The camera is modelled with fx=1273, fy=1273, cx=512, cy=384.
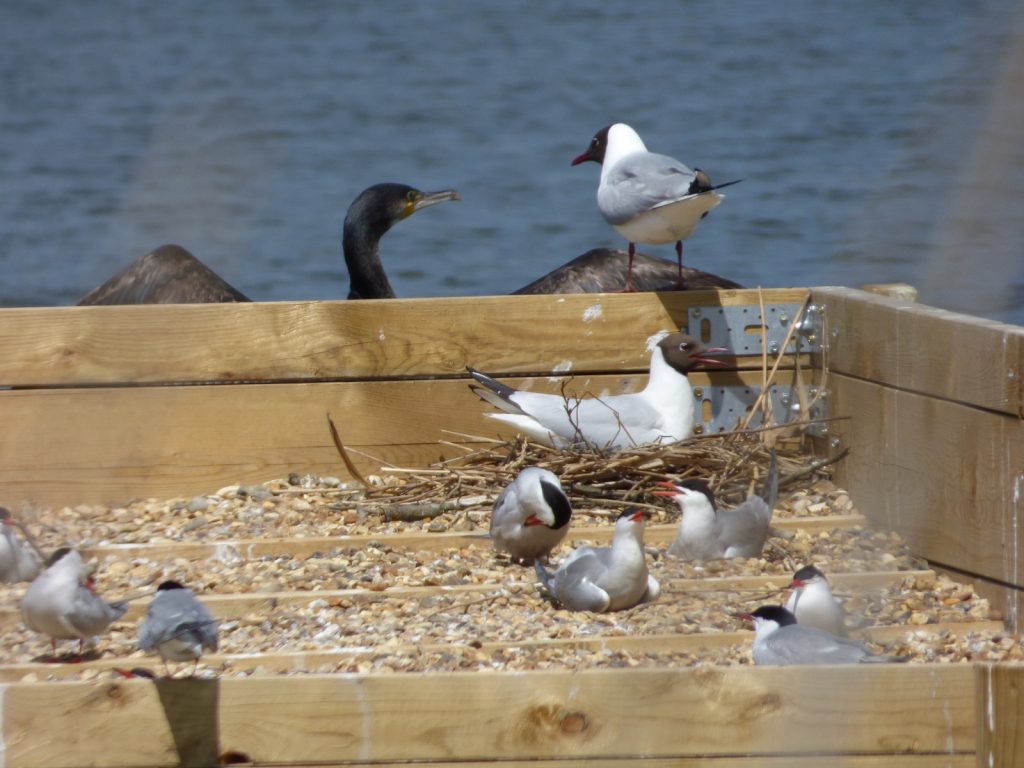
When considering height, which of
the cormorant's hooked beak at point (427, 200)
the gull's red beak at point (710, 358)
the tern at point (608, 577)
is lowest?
the tern at point (608, 577)

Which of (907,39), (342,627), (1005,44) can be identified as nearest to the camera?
(1005,44)

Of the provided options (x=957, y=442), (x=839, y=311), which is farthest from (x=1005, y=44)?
(x=839, y=311)

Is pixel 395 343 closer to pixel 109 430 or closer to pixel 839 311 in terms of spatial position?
pixel 109 430

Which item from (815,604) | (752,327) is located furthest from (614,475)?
(815,604)

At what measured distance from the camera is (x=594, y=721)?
2.08 metres

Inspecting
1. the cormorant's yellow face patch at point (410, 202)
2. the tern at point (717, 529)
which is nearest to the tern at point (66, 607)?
the tern at point (717, 529)

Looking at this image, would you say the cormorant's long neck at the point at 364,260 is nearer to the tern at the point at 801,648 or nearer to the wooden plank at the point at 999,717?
the tern at the point at 801,648

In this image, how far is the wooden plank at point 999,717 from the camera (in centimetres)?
205

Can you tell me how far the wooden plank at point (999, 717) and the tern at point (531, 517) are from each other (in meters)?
1.39

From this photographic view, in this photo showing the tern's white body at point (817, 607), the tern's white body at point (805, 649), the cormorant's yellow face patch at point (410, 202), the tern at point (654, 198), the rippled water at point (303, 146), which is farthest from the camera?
the cormorant's yellow face patch at point (410, 202)

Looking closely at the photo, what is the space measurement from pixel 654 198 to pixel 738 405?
0.75 m

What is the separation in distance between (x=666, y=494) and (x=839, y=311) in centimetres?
86

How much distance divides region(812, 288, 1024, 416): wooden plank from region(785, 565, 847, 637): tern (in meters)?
0.57

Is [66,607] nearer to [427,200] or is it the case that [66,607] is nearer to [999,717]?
[999,717]
